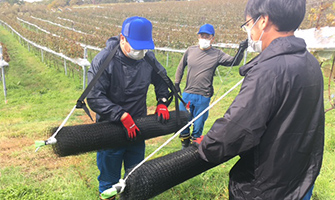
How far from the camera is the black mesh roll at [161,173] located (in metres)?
1.57

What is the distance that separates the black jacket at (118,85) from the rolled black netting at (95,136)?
0.12 metres

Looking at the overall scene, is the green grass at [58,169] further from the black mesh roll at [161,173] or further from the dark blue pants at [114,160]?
the black mesh roll at [161,173]

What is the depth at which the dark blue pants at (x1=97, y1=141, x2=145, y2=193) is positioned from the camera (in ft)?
7.75

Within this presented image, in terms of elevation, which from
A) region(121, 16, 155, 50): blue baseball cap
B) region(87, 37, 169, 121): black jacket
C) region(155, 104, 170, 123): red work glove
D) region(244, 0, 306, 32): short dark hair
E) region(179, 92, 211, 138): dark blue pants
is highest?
region(244, 0, 306, 32): short dark hair

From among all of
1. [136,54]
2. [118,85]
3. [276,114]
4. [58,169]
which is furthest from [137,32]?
[58,169]

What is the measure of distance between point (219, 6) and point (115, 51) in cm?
3913

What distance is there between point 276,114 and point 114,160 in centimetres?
169

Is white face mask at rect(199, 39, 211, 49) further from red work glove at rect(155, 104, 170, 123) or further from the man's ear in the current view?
the man's ear

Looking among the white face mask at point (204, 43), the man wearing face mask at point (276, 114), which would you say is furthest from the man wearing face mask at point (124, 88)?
the white face mask at point (204, 43)

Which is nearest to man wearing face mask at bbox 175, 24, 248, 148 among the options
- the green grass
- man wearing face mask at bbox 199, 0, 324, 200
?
the green grass

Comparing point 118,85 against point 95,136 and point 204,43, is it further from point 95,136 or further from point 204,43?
point 204,43

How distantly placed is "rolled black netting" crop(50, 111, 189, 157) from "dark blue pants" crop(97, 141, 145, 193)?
0.22m

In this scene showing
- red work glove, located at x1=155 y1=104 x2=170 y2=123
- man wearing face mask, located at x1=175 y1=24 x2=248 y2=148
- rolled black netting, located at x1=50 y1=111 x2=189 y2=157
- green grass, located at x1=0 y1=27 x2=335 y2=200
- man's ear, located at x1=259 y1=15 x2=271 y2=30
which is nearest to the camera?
man's ear, located at x1=259 y1=15 x2=271 y2=30

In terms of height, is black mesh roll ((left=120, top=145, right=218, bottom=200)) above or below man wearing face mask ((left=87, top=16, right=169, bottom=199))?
below
